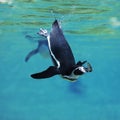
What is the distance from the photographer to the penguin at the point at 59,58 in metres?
4.38

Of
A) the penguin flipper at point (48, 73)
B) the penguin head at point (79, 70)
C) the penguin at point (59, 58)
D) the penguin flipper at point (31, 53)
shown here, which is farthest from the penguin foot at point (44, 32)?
the penguin head at point (79, 70)

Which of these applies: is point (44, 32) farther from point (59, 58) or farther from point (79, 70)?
point (79, 70)

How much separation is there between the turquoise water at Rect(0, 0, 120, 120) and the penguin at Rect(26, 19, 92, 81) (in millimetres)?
53

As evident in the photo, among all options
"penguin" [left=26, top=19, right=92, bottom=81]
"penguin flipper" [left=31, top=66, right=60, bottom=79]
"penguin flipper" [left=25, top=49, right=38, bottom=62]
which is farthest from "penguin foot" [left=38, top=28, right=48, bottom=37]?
"penguin flipper" [left=31, top=66, right=60, bottom=79]

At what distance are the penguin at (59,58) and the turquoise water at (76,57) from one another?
5cm

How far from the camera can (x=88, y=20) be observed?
15.0 feet

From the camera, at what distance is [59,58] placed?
4434mm

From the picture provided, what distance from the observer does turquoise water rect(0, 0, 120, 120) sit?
4.54m

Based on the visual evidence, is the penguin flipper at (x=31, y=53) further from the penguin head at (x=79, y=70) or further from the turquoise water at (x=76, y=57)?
the penguin head at (x=79, y=70)

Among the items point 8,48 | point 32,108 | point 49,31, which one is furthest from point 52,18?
point 32,108

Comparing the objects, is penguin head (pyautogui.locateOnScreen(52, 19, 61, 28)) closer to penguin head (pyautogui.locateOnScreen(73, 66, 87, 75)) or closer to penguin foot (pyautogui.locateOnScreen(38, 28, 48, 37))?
penguin foot (pyautogui.locateOnScreen(38, 28, 48, 37))

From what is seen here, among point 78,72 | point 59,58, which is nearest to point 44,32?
point 59,58

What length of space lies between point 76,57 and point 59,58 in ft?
0.51

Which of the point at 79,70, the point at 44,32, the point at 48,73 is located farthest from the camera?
the point at 44,32
